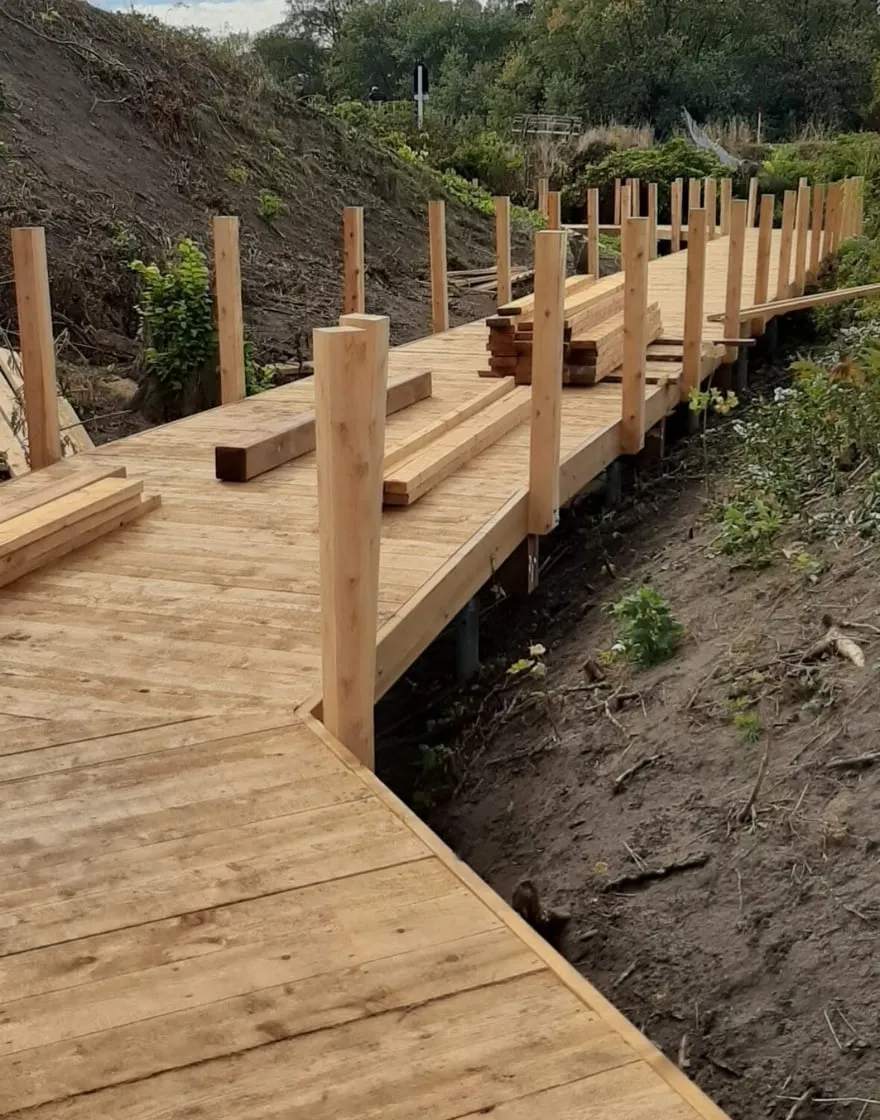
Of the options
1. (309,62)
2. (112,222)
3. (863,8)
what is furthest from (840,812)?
(309,62)

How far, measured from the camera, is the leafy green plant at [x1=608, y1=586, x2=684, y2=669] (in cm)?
500

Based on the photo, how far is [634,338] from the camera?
733cm

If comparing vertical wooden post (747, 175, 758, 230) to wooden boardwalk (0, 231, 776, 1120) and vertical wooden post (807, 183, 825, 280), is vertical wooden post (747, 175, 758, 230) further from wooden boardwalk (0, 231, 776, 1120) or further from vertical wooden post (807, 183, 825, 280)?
wooden boardwalk (0, 231, 776, 1120)

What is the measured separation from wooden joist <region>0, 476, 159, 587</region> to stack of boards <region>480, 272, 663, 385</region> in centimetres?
360

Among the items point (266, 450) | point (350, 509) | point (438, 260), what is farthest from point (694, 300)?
point (350, 509)

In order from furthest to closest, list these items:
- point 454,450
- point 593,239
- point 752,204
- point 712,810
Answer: point 752,204 < point 593,239 < point 454,450 < point 712,810

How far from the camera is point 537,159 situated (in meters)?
26.5

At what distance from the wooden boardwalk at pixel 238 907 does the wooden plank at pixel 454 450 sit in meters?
0.95

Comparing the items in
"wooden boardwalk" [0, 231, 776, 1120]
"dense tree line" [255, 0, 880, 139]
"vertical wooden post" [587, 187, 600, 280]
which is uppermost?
"dense tree line" [255, 0, 880, 139]

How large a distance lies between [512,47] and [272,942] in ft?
Answer: 229

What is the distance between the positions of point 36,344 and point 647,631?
A: 11.6 ft

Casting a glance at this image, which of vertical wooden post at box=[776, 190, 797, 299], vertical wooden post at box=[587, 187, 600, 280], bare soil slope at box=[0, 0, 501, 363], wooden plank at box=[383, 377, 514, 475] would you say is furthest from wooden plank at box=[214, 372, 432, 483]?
vertical wooden post at box=[587, 187, 600, 280]

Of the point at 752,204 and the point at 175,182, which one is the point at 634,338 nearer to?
the point at 175,182

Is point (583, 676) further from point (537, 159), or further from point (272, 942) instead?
point (537, 159)
